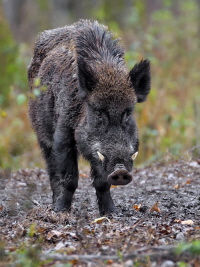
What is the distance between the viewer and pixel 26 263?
12.7 feet

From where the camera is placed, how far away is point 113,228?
5230 millimetres

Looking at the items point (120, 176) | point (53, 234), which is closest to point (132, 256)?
point (53, 234)

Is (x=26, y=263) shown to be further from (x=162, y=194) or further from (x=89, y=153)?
(x=162, y=194)

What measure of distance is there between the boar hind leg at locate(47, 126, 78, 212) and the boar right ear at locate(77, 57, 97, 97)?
0.59 meters

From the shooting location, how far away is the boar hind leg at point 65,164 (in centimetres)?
657

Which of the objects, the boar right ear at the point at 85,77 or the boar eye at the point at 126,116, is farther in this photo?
the boar right ear at the point at 85,77

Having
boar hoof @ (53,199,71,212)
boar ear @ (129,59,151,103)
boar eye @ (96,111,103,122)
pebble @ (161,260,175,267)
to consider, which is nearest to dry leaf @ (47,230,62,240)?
pebble @ (161,260,175,267)

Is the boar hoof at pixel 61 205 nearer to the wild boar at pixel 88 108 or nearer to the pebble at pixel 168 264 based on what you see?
the wild boar at pixel 88 108

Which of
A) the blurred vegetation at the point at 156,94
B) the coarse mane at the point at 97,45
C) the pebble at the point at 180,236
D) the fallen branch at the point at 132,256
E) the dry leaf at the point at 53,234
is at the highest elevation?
the blurred vegetation at the point at 156,94

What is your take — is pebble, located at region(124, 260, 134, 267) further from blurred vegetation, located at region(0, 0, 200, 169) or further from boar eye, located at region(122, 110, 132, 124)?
blurred vegetation, located at region(0, 0, 200, 169)

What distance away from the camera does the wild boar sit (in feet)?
18.9

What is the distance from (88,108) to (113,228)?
5.02ft

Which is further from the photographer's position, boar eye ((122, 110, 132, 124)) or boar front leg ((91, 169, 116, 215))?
boar front leg ((91, 169, 116, 215))

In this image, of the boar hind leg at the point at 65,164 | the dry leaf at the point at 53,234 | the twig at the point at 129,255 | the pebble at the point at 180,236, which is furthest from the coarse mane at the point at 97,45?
the twig at the point at 129,255
